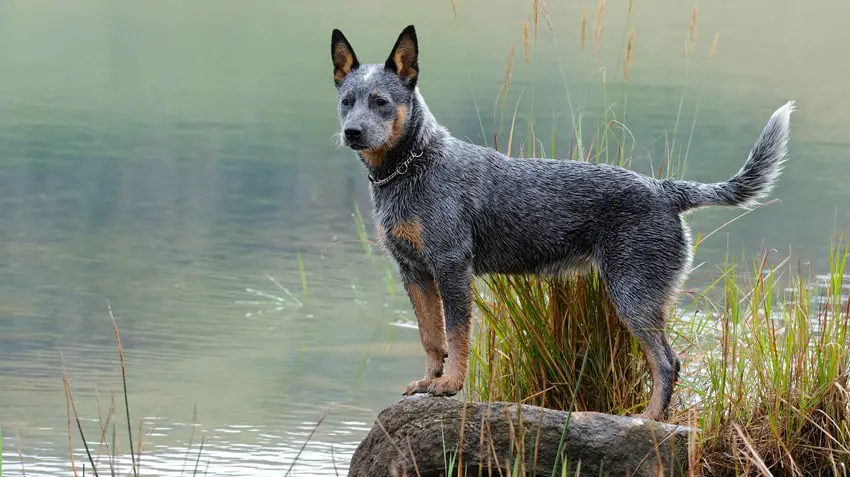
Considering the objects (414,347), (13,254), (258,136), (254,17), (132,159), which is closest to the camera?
(414,347)

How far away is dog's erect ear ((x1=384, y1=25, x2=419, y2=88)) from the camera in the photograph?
5.85 m

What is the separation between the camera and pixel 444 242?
585 cm

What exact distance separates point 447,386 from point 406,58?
145 centimetres

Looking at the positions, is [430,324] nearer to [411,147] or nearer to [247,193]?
[411,147]

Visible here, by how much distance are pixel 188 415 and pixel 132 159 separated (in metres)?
9.48

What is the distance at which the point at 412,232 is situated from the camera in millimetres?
5867

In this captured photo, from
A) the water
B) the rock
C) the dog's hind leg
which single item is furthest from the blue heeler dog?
A: the water

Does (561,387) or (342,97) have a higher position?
(342,97)

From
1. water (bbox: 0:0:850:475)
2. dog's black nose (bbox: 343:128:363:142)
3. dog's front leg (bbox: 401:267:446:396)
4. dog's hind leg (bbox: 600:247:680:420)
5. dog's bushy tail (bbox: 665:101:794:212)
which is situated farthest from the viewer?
water (bbox: 0:0:850:475)

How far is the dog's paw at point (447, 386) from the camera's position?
586cm

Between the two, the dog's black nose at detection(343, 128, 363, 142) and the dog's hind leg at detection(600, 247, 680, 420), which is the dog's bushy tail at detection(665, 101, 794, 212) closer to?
the dog's hind leg at detection(600, 247, 680, 420)

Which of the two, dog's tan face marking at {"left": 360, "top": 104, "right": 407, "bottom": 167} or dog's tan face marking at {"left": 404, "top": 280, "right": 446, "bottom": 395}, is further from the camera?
dog's tan face marking at {"left": 404, "top": 280, "right": 446, "bottom": 395}

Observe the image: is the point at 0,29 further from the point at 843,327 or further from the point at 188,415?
the point at 843,327

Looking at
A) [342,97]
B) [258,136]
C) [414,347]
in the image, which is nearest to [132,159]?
[258,136]
